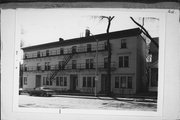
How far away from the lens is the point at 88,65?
6.05 meters

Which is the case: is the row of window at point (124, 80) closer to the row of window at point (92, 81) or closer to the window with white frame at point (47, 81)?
the row of window at point (92, 81)

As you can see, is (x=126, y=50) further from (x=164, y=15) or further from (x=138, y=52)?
(x=164, y=15)

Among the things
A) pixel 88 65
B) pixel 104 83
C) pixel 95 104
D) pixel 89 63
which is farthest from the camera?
pixel 88 65

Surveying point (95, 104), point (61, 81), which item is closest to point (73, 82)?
point (61, 81)

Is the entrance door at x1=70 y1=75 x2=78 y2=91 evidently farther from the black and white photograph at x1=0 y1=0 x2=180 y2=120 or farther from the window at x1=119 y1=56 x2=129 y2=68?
the window at x1=119 y1=56 x2=129 y2=68

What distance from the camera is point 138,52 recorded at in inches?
233

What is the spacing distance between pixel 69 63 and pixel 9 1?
14.8ft

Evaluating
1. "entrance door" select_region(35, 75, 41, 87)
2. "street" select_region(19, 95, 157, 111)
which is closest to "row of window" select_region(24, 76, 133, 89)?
"entrance door" select_region(35, 75, 41, 87)

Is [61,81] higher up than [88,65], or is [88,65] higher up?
[88,65]

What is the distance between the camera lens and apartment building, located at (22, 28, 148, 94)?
5.42 m

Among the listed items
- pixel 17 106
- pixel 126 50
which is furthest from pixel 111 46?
pixel 17 106

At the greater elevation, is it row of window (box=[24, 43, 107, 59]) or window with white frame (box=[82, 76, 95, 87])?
row of window (box=[24, 43, 107, 59])

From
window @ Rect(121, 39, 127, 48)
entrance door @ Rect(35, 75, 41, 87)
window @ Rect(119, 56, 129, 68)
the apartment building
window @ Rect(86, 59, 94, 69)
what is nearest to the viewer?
the apartment building

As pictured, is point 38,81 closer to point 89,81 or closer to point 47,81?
point 47,81
